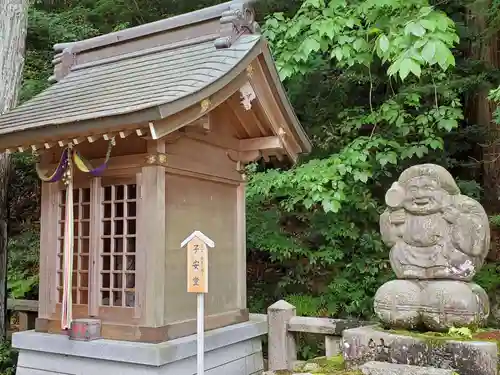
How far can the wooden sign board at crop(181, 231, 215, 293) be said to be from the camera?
4.14m

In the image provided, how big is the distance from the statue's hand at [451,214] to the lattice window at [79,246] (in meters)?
3.65

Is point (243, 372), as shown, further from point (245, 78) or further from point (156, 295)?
point (245, 78)

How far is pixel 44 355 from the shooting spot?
5590 millimetres

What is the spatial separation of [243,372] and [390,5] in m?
4.70

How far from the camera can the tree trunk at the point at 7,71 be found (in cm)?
741

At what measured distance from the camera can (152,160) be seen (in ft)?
16.9

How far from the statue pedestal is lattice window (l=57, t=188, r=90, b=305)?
2.89 meters

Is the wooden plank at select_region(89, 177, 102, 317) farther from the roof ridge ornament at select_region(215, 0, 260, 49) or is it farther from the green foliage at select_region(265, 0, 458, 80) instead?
the green foliage at select_region(265, 0, 458, 80)

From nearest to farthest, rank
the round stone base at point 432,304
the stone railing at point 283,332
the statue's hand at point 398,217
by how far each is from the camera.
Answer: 1. the round stone base at point 432,304
2. the statue's hand at point 398,217
3. the stone railing at point 283,332

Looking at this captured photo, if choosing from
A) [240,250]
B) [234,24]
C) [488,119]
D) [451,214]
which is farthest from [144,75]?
[488,119]

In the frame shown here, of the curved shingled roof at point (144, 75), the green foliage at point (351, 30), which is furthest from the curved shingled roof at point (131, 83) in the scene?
the green foliage at point (351, 30)

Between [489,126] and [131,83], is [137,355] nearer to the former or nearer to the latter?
[131,83]

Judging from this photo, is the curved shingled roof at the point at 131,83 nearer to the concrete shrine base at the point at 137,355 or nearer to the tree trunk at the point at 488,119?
the concrete shrine base at the point at 137,355

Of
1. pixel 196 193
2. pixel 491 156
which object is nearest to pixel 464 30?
pixel 491 156
